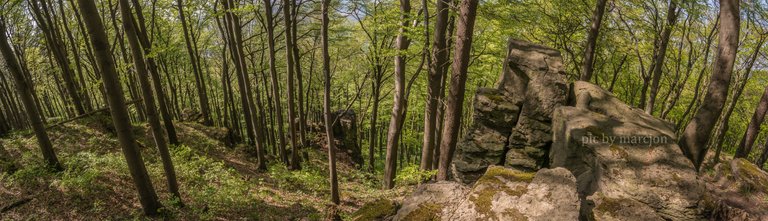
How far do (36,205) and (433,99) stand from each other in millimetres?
8584

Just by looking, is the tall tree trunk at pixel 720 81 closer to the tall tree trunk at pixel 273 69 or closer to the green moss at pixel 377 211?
the green moss at pixel 377 211

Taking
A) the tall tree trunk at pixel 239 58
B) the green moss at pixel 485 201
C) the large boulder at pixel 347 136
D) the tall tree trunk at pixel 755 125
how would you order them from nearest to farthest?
the green moss at pixel 485 201
the tall tree trunk at pixel 755 125
the tall tree trunk at pixel 239 58
the large boulder at pixel 347 136

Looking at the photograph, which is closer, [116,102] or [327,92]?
[116,102]

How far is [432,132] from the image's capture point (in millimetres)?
9398

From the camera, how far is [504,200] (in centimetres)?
422

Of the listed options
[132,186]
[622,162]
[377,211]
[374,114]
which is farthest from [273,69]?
[622,162]

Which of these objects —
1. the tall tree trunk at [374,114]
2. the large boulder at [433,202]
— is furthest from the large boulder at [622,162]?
the tall tree trunk at [374,114]

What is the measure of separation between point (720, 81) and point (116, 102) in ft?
36.0

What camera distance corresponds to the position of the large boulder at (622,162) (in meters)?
4.85

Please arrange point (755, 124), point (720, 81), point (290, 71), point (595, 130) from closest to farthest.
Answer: point (595, 130) → point (720, 81) → point (755, 124) → point (290, 71)

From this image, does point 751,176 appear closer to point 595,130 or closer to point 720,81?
point 720,81

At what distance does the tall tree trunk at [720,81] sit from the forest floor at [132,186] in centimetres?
658

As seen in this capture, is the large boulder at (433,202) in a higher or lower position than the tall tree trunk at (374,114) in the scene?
higher

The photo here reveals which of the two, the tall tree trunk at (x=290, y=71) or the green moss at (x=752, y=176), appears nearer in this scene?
the green moss at (x=752, y=176)
